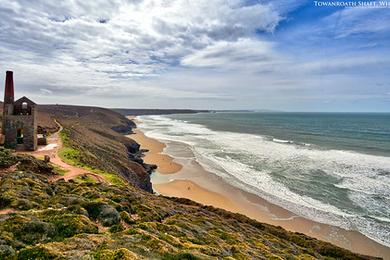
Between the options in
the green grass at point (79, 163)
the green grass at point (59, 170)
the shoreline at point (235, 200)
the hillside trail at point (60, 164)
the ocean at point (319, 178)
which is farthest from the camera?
the ocean at point (319, 178)

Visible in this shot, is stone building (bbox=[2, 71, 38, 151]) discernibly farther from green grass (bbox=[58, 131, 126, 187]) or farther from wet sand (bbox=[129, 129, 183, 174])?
wet sand (bbox=[129, 129, 183, 174])

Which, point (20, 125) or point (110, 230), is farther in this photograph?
point (20, 125)

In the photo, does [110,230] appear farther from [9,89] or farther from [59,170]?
[9,89]

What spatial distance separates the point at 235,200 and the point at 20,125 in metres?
27.1

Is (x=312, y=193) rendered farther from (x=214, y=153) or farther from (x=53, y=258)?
(x=53, y=258)

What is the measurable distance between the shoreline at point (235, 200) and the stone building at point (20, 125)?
1695cm

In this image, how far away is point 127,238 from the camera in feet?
38.5

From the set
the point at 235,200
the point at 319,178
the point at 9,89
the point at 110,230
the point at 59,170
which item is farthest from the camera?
the point at 319,178

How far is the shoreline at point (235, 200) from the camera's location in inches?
973

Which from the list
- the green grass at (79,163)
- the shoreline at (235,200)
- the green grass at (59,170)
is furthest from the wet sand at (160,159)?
the green grass at (59,170)

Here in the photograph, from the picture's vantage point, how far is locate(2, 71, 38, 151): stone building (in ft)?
107

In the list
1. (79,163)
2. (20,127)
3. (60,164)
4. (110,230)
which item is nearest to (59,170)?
(60,164)

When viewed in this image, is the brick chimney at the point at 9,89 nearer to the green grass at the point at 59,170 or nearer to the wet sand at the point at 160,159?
the green grass at the point at 59,170

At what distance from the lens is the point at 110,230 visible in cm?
1329
